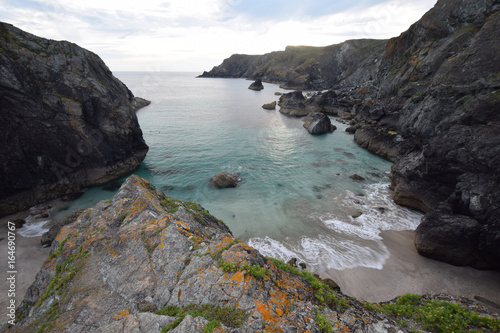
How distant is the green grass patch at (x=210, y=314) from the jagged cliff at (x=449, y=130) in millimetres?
19093

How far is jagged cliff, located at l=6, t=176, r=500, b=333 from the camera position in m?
6.31

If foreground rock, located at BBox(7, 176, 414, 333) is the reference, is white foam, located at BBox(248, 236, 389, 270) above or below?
below

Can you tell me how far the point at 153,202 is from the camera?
11820 mm

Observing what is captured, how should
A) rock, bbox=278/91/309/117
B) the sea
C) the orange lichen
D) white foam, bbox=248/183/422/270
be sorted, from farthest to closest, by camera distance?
rock, bbox=278/91/309/117, the sea, white foam, bbox=248/183/422/270, the orange lichen

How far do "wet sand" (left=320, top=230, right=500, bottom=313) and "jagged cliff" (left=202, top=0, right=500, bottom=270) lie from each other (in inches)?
40.8

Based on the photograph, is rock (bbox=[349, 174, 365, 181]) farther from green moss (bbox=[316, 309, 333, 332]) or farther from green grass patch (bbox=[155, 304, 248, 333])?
green grass patch (bbox=[155, 304, 248, 333])

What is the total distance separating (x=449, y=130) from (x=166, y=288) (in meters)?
29.8

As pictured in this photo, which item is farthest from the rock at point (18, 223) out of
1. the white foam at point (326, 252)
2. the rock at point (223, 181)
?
the white foam at point (326, 252)

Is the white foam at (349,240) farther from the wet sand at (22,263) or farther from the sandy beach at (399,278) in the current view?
the wet sand at (22,263)

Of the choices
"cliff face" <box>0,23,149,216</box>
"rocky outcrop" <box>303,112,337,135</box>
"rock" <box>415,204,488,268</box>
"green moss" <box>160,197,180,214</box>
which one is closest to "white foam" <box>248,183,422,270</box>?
"rock" <box>415,204,488,268</box>

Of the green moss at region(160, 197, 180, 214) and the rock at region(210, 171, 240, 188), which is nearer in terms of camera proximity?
the green moss at region(160, 197, 180, 214)

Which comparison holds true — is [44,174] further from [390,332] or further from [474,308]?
[474,308]

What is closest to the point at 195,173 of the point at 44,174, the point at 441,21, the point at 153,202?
the point at 44,174

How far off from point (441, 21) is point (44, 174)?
75612mm
